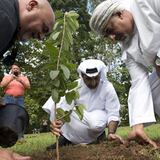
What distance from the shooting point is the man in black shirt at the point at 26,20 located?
2135mm

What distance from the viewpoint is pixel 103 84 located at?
4664 mm

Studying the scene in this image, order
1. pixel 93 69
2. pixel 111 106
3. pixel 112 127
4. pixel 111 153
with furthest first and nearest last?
pixel 111 106 < pixel 93 69 < pixel 112 127 < pixel 111 153

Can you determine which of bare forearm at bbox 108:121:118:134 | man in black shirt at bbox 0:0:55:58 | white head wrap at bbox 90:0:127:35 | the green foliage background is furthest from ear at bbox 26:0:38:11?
the green foliage background

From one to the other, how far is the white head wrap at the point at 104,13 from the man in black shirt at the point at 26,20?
94cm

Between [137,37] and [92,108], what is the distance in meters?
1.41

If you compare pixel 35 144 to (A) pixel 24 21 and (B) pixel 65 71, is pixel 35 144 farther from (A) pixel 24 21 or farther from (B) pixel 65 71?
(A) pixel 24 21

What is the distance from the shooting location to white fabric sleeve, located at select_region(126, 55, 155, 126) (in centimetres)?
344

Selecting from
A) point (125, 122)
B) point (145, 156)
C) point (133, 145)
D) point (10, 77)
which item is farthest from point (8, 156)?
point (125, 122)

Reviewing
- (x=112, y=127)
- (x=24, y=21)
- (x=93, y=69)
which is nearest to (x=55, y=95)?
(x=24, y=21)

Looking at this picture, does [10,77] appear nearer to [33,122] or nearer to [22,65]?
[33,122]

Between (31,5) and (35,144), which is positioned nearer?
(31,5)

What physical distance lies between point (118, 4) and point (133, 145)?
39.6 inches

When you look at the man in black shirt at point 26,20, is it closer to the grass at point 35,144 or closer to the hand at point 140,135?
the hand at point 140,135

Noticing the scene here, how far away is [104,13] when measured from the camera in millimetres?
3186
